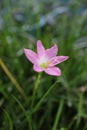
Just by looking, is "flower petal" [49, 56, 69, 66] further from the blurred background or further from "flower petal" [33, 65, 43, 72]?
the blurred background

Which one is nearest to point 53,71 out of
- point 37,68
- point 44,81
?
point 37,68

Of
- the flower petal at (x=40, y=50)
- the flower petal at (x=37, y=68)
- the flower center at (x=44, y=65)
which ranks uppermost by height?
the flower petal at (x=40, y=50)

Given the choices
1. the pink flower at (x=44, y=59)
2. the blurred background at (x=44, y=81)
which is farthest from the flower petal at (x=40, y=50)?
the blurred background at (x=44, y=81)

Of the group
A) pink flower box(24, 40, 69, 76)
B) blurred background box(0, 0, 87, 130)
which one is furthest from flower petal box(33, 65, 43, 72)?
blurred background box(0, 0, 87, 130)

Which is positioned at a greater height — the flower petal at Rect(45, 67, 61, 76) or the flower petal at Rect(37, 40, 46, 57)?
the flower petal at Rect(37, 40, 46, 57)

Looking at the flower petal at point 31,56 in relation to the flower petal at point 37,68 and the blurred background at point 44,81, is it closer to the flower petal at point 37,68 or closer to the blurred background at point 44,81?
the flower petal at point 37,68

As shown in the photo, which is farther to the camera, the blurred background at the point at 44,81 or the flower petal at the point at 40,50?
the blurred background at the point at 44,81

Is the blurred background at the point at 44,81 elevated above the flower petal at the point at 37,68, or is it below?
below

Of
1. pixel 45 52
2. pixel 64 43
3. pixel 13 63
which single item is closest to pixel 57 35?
pixel 64 43

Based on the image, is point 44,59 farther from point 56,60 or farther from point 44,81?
point 44,81
